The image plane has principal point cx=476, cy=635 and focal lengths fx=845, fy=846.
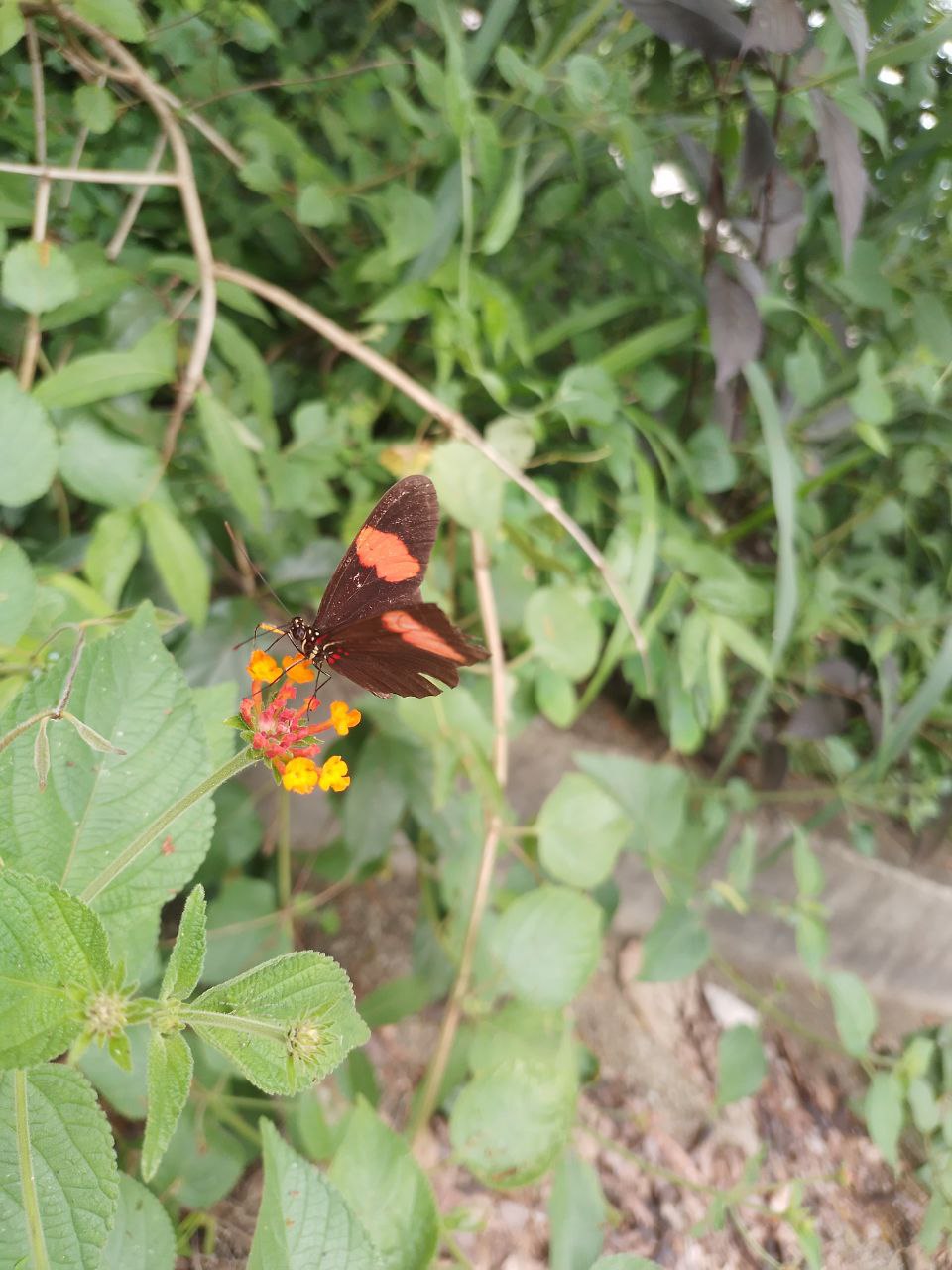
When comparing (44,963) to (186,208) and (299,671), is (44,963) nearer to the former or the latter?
A: (299,671)

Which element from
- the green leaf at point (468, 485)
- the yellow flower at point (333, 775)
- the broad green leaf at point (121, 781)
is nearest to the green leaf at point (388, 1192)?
the broad green leaf at point (121, 781)

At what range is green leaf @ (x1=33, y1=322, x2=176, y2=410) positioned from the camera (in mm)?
652

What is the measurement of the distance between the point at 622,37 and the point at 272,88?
36 cm

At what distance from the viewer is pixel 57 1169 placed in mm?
357

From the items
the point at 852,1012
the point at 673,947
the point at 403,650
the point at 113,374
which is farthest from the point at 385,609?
the point at 852,1012

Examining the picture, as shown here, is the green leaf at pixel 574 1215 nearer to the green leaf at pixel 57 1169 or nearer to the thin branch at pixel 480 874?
the thin branch at pixel 480 874

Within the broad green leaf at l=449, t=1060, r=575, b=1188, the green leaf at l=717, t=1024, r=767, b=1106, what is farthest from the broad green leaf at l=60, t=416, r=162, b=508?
the green leaf at l=717, t=1024, r=767, b=1106

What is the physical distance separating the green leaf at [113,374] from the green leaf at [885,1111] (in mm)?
991

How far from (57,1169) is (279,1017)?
0.13 m

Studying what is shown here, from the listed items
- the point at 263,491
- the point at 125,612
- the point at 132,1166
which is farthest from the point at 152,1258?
the point at 263,491

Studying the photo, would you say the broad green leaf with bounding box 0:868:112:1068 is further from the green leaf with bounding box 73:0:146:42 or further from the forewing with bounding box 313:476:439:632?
the green leaf with bounding box 73:0:146:42

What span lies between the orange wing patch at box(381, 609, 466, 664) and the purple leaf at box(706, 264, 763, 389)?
0.63m

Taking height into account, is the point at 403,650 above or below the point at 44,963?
above

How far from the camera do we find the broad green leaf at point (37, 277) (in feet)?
2.04
